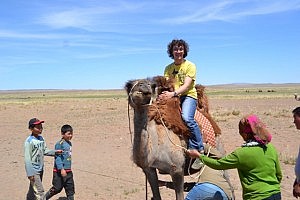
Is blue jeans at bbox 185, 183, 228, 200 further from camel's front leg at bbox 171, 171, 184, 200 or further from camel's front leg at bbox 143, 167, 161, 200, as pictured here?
camel's front leg at bbox 143, 167, 161, 200

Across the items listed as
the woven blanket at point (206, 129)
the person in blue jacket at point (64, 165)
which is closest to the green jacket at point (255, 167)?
the woven blanket at point (206, 129)

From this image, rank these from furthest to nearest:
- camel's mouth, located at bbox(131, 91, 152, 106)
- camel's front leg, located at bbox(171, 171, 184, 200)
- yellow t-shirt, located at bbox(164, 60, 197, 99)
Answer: yellow t-shirt, located at bbox(164, 60, 197, 99) < camel's front leg, located at bbox(171, 171, 184, 200) < camel's mouth, located at bbox(131, 91, 152, 106)

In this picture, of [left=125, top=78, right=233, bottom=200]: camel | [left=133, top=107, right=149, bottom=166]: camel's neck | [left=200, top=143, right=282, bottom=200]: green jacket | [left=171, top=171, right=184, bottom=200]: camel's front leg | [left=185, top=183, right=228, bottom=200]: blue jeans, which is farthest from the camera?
[left=171, top=171, right=184, bottom=200]: camel's front leg

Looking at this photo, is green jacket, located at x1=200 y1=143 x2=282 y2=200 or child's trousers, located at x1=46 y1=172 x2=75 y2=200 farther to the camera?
child's trousers, located at x1=46 y1=172 x2=75 y2=200

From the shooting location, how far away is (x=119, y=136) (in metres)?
19.6

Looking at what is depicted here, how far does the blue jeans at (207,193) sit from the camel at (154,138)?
42.8 inches

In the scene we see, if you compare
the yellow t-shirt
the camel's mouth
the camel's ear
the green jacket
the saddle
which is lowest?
the green jacket

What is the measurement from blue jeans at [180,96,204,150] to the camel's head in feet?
3.26

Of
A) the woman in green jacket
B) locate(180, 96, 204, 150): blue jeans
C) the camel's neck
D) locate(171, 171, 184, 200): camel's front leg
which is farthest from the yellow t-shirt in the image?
the woman in green jacket

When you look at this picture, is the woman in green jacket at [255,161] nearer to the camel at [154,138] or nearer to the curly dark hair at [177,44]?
the camel at [154,138]

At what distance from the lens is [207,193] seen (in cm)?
522

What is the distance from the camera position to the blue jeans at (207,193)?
5195 mm

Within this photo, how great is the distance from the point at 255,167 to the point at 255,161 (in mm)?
69

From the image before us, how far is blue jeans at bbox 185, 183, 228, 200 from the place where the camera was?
520 cm
